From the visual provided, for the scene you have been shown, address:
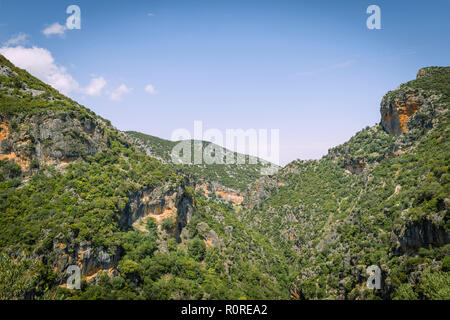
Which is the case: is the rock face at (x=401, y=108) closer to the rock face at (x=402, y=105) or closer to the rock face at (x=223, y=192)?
the rock face at (x=402, y=105)

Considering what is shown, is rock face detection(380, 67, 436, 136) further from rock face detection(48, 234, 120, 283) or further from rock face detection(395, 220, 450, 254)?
rock face detection(48, 234, 120, 283)

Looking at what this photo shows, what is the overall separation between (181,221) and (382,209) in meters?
39.4

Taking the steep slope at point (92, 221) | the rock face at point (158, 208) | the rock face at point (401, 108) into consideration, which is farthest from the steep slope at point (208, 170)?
the rock face at point (401, 108)

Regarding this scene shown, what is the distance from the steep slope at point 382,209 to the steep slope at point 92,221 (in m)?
15.2

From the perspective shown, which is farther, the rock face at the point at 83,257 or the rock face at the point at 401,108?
the rock face at the point at 401,108

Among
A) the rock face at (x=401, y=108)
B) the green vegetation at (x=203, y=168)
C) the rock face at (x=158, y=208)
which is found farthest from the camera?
the green vegetation at (x=203, y=168)

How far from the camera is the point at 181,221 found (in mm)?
50500

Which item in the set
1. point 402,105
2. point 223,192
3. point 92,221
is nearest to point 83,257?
point 92,221

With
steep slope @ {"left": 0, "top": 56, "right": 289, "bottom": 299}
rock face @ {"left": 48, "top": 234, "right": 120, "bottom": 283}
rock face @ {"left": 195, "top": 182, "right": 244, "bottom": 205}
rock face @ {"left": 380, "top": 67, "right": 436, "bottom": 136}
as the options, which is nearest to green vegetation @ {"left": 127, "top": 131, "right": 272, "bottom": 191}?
rock face @ {"left": 195, "top": 182, "right": 244, "bottom": 205}

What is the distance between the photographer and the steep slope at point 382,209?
92.7ft

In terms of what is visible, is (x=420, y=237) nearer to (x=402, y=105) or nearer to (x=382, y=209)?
(x=382, y=209)
